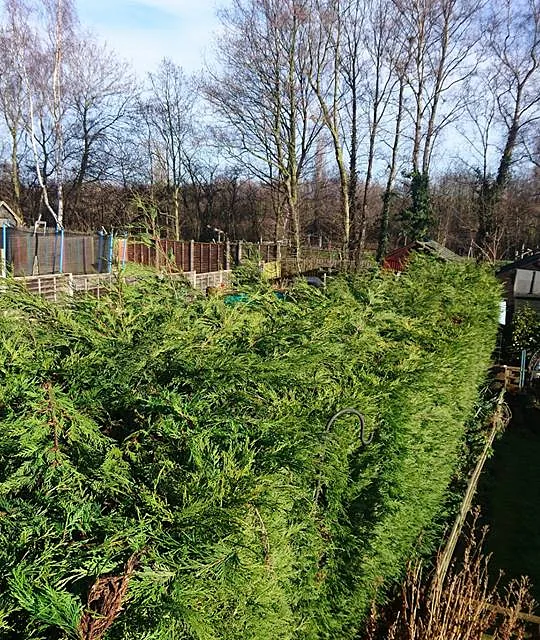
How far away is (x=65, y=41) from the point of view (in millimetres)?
20562

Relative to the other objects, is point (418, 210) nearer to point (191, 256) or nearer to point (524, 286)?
point (191, 256)

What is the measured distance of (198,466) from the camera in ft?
5.92

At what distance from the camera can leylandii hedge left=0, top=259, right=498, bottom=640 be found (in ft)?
5.08

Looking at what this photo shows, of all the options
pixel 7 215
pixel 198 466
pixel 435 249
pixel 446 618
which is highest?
pixel 7 215

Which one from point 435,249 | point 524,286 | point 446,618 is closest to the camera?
point 446,618

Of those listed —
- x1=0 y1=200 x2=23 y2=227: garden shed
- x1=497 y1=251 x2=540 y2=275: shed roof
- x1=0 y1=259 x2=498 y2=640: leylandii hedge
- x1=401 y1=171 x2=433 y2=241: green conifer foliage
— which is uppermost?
x1=401 y1=171 x2=433 y2=241: green conifer foliage

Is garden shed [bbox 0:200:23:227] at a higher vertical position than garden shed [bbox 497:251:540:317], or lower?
higher

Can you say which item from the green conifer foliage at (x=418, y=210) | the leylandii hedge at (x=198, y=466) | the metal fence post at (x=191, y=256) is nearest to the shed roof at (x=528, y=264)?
the leylandii hedge at (x=198, y=466)

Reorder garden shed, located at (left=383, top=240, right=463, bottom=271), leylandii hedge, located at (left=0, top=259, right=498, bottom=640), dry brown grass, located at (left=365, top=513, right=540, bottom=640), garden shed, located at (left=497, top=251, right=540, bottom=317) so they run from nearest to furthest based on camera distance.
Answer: leylandii hedge, located at (left=0, top=259, right=498, bottom=640)
dry brown grass, located at (left=365, top=513, right=540, bottom=640)
garden shed, located at (left=383, top=240, right=463, bottom=271)
garden shed, located at (left=497, top=251, right=540, bottom=317)

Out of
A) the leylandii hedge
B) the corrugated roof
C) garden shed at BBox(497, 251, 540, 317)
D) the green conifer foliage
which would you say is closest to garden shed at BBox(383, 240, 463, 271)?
the corrugated roof

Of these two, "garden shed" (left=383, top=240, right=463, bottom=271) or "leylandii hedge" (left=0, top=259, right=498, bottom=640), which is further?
"garden shed" (left=383, top=240, right=463, bottom=271)

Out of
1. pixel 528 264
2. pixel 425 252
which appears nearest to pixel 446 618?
pixel 425 252

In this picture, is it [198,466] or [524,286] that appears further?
[524,286]

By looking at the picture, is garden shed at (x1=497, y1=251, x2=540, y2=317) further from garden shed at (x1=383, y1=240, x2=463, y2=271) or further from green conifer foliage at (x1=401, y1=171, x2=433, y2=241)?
green conifer foliage at (x1=401, y1=171, x2=433, y2=241)
